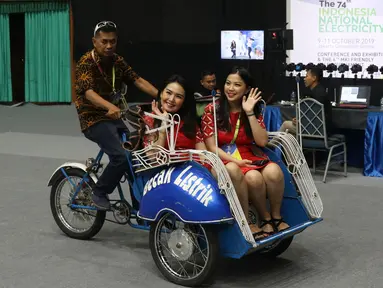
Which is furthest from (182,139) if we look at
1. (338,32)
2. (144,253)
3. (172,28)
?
(172,28)

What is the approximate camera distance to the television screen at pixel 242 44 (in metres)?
11.0

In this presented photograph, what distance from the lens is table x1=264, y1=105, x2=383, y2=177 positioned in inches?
→ 281

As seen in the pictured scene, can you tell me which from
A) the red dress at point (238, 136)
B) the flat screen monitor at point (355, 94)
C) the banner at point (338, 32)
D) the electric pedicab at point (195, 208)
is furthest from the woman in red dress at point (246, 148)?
the banner at point (338, 32)

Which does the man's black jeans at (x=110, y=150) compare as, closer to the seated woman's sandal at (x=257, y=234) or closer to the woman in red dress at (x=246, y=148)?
the woman in red dress at (x=246, y=148)

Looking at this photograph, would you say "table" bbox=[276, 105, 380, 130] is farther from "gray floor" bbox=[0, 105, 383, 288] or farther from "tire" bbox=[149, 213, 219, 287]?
"tire" bbox=[149, 213, 219, 287]

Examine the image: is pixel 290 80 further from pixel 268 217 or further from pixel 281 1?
pixel 268 217

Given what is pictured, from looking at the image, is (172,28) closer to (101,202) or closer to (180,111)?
(101,202)

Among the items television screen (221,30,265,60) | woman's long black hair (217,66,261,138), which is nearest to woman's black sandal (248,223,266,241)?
woman's long black hair (217,66,261,138)

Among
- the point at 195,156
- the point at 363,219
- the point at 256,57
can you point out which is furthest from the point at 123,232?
the point at 256,57

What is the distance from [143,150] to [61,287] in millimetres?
934

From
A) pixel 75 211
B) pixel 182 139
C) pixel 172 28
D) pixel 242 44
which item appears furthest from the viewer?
pixel 172 28

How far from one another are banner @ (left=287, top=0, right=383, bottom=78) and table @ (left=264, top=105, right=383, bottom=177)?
6.11 feet

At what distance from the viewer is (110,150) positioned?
437 cm

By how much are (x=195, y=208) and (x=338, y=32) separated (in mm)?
6747
